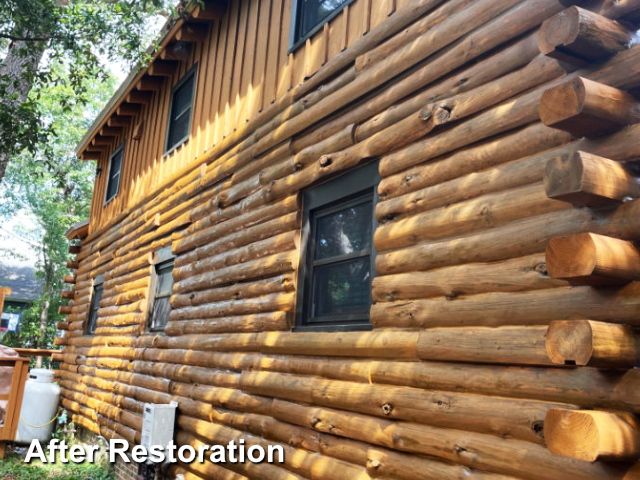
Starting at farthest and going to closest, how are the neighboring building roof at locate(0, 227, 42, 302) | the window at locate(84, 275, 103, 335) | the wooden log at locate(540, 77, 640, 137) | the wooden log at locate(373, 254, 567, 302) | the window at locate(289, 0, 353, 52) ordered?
1. the neighboring building roof at locate(0, 227, 42, 302)
2. the window at locate(84, 275, 103, 335)
3. the window at locate(289, 0, 353, 52)
4. the wooden log at locate(373, 254, 567, 302)
5. the wooden log at locate(540, 77, 640, 137)

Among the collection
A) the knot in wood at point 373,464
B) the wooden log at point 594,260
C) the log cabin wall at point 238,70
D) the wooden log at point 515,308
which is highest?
the log cabin wall at point 238,70

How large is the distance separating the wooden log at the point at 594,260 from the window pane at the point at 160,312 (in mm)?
6486

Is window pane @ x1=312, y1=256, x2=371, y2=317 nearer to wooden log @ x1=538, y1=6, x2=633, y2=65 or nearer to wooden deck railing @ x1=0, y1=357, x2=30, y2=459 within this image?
wooden log @ x1=538, y1=6, x2=633, y2=65

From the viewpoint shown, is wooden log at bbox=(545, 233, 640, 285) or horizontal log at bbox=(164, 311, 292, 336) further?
horizontal log at bbox=(164, 311, 292, 336)

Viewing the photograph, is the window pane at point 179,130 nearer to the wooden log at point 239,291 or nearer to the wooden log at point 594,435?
the wooden log at point 239,291

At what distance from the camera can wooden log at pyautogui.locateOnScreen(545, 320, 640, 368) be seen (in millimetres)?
2408

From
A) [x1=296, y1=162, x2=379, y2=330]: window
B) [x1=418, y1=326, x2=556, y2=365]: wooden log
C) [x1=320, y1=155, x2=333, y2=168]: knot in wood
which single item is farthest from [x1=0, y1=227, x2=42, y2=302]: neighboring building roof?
[x1=418, y1=326, x2=556, y2=365]: wooden log

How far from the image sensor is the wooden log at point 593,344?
7.90 ft

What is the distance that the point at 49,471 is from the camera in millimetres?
9320

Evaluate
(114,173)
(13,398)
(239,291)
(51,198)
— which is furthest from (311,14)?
(51,198)

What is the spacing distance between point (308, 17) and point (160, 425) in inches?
189

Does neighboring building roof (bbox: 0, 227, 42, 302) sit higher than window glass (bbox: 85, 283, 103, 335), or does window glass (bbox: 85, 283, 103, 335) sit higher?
neighboring building roof (bbox: 0, 227, 42, 302)

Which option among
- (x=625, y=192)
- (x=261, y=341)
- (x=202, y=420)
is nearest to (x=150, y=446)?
(x=202, y=420)

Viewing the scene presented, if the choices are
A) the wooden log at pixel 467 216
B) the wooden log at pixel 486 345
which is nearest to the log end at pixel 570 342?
the wooden log at pixel 486 345
